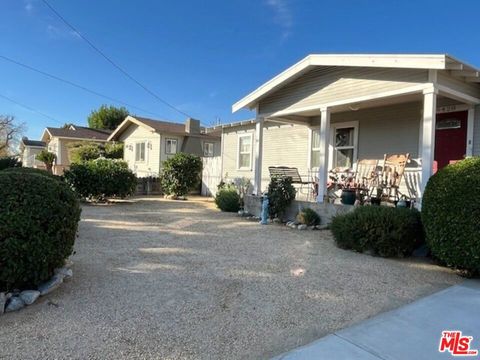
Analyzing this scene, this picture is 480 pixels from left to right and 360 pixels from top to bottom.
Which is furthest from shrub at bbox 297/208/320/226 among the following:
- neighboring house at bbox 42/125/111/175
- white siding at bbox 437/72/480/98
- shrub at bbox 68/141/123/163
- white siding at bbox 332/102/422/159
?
neighboring house at bbox 42/125/111/175

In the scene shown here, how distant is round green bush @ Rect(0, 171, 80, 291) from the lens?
343 centimetres

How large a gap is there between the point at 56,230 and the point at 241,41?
20977mm

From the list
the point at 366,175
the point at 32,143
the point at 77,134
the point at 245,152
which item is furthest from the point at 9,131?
the point at 366,175

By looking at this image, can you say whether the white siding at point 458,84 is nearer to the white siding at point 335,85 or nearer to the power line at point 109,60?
the white siding at point 335,85

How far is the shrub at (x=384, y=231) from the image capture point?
5910 mm

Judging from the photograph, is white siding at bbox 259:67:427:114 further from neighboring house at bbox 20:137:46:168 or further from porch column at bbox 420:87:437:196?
neighboring house at bbox 20:137:46:168

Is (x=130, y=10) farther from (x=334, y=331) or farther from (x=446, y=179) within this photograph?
(x=334, y=331)

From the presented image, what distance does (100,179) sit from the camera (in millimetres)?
12461

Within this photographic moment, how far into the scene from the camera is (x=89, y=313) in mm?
3396

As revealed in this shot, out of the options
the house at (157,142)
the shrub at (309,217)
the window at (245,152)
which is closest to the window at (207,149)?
the house at (157,142)

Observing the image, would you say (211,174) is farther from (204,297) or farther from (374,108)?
(204,297)

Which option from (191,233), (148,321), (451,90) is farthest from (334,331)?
(451,90)

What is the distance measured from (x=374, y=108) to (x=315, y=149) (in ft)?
7.54

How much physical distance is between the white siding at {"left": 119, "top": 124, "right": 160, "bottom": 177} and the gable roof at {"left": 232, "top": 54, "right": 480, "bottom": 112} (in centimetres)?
1050
